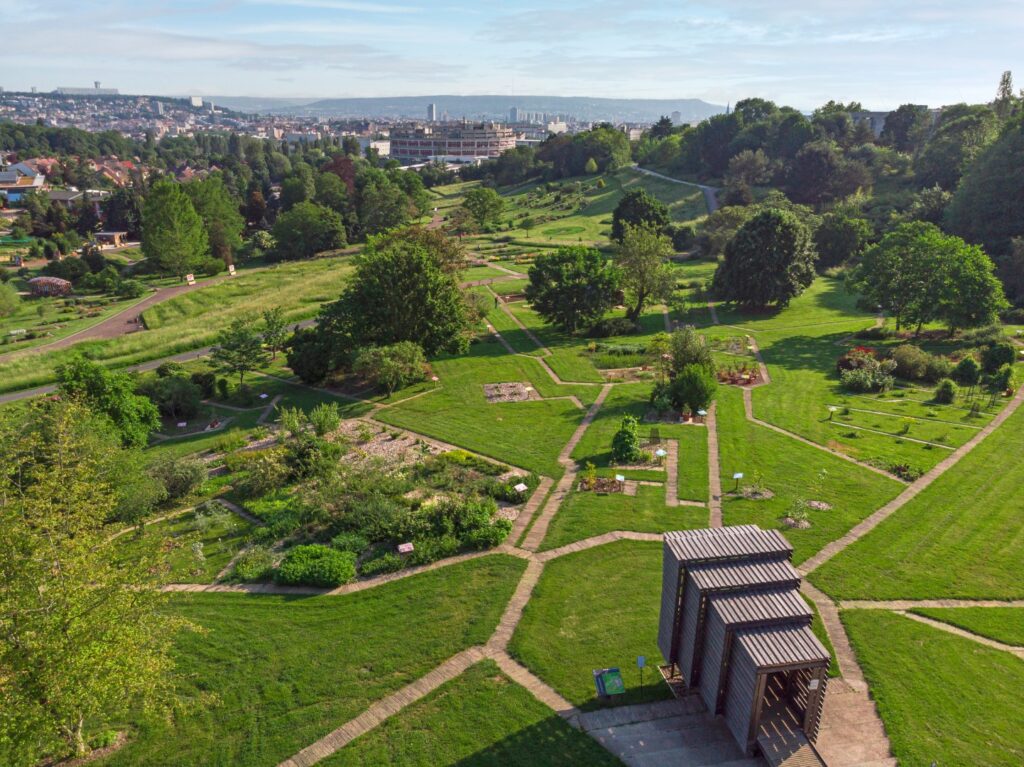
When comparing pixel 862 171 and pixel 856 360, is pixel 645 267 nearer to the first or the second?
pixel 856 360

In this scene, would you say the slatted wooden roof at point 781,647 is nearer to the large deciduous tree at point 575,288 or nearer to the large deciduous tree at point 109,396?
the large deciduous tree at point 109,396

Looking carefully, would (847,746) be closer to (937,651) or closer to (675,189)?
(937,651)

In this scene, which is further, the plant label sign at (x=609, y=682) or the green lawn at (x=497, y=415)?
the green lawn at (x=497, y=415)

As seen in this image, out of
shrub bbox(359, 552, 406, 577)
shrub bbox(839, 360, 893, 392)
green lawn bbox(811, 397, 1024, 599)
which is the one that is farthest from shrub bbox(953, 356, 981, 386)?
shrub bbox(359, 552, 406, 577)

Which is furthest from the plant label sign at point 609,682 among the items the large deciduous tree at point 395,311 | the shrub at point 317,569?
the large deciduous tree at point 395,311

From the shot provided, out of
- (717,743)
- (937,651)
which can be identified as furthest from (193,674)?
(937,651)
